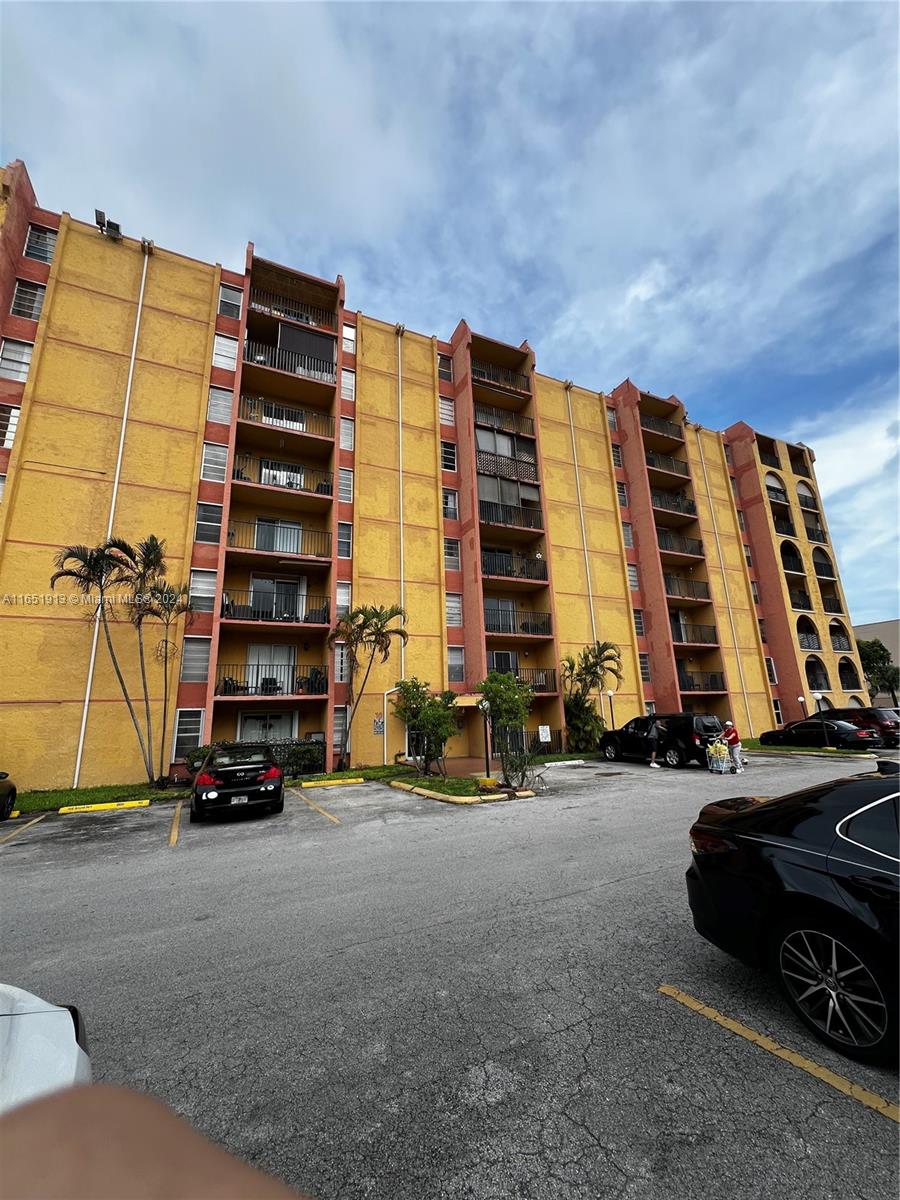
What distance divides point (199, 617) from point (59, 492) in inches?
235

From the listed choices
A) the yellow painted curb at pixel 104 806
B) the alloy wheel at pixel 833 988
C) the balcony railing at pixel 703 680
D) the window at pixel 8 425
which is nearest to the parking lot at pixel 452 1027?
the alloy wheel at pixel 833 988

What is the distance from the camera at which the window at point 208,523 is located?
60.5ft

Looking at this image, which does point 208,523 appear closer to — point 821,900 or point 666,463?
point 821,900

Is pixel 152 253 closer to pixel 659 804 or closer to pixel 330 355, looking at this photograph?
pixel 330 355

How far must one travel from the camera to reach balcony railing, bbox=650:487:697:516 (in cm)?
2956

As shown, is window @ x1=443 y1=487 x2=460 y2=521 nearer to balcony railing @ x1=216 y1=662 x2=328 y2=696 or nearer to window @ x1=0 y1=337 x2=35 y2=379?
balcony railing @ x1=216 y1=662 x2=328 y2=696

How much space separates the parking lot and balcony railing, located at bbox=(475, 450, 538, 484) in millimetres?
19778

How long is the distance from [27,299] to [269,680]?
52.5ft

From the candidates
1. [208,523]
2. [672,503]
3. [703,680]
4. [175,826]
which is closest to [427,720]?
[175,826]

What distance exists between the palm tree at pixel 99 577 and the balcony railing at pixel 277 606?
3513 mm

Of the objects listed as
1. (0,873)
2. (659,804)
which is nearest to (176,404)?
(0,873)

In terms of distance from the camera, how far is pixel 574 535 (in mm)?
26328

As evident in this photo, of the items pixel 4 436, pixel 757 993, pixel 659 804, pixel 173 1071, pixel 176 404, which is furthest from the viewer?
pixel 176 404

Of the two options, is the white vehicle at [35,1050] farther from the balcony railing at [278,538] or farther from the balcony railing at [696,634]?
the balcony railing at [696,634]
